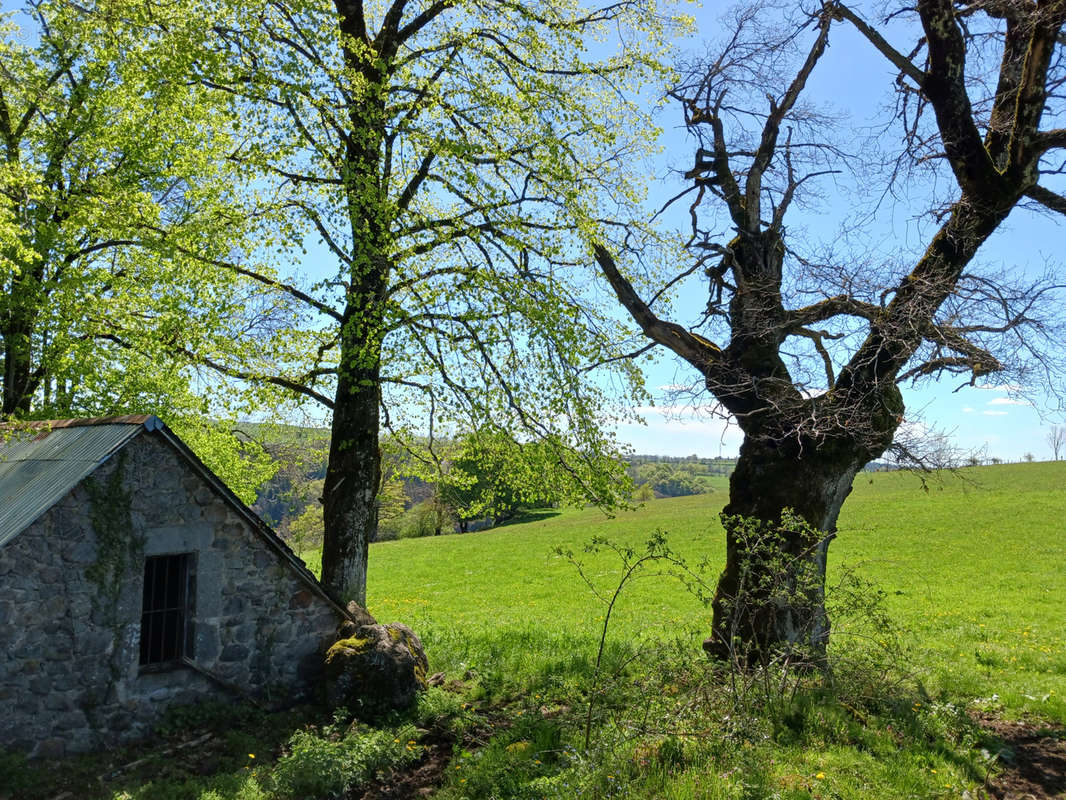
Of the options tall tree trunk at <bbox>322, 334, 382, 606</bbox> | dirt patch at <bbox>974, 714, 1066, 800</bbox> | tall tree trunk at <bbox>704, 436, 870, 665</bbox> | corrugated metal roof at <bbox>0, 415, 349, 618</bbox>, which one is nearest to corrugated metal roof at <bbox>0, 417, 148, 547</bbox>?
corrugated metal roof at <bbox>0, 415, 349, 618</bbox>

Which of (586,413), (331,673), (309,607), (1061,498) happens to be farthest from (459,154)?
(1061,498)

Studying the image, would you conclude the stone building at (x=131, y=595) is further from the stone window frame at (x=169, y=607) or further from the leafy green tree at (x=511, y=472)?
the leafy green tree at (x=511, y=472)

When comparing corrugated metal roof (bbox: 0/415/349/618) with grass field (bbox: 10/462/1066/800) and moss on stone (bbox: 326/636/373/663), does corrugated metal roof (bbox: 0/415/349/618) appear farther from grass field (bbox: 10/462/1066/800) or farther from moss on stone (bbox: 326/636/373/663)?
grass field (bbox: 10/462/1066/800)

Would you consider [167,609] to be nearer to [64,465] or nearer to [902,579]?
[64,465]

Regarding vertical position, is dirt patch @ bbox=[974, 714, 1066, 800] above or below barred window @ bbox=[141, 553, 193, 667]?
below

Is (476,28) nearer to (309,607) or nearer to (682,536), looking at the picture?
(309,607)

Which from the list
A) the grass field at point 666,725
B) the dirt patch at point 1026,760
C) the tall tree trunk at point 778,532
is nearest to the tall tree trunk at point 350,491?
the grass field at point 666,725

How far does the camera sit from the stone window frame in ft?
29.3

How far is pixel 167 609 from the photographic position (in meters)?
8.95

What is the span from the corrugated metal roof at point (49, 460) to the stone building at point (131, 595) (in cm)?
3

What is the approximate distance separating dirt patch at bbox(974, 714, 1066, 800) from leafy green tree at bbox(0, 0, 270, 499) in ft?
42.6

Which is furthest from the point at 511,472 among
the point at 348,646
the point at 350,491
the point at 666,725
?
the point at 666,725

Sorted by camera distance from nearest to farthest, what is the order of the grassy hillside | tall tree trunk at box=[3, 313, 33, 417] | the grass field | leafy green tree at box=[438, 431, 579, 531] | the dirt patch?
the grass field < the dirt patch < leafy green tree at box=[438, 431, 579, 531] < the grassy hillside < tall tree trunk at box=[3, 313, 33, 417]

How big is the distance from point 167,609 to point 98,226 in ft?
30.0
